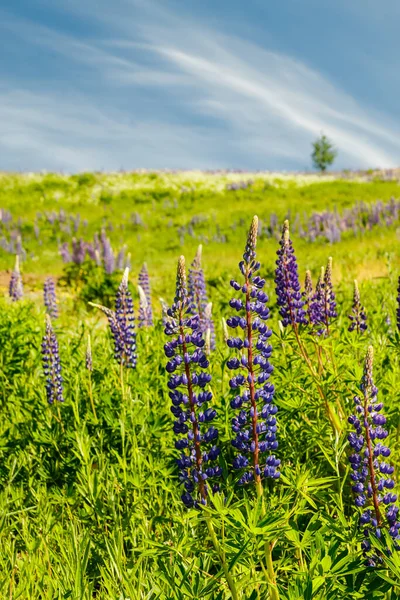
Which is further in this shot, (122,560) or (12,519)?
(12,519)

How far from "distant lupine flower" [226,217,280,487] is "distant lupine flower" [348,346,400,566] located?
0.34m

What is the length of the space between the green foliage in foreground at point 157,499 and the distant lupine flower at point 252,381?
0.38ft

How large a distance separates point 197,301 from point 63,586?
3621mm

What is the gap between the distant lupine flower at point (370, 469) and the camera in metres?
2.03

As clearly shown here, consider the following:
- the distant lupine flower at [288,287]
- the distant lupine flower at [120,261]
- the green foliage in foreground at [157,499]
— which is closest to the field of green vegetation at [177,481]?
the green foliage in foreground at [157,499]

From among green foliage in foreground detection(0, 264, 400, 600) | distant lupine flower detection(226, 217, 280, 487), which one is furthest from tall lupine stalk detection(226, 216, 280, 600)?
green foliage in foreground detection(0, 264, 400, 600)

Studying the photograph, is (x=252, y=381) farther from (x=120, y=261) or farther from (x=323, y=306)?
(x=120, y=261)

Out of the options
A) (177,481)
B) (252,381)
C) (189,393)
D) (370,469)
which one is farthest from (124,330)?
(370,469)

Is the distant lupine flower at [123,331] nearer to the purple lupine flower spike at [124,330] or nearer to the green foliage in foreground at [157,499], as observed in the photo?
the purple lupine flower spike at [124,330]

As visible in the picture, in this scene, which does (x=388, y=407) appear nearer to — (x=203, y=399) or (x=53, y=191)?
(x=203, y=399)

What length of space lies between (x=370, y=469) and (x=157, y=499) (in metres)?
1.36

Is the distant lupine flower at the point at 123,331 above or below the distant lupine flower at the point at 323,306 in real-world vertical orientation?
below

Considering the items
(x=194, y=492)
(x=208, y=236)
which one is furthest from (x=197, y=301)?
(x=208, y=236)

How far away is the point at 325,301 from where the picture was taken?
11.4ft
